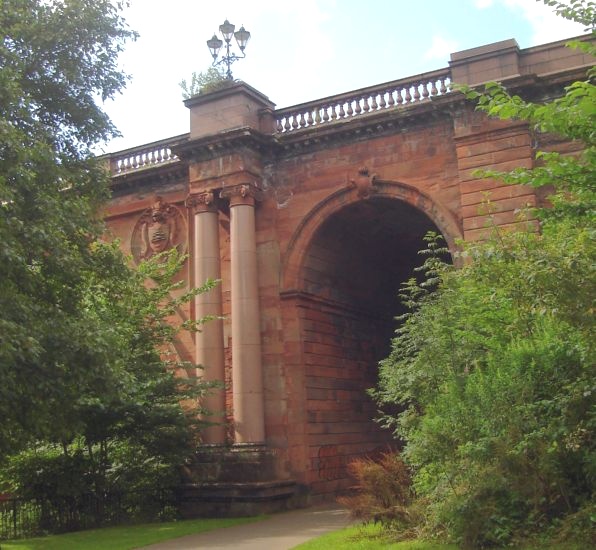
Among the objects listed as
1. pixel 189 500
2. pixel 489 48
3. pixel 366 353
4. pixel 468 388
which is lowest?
pixel 189 500

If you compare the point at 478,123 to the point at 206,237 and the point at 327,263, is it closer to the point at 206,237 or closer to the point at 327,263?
the point at 327,263

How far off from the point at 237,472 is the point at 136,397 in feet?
11.9

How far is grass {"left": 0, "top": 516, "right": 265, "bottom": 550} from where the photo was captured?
A: 46.4 feet

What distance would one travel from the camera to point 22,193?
11953 mm

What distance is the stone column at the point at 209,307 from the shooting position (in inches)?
783

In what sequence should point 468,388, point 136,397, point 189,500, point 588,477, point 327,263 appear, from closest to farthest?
point 588,477, point 468,388, point 136,397, point 189,500, point 327,263

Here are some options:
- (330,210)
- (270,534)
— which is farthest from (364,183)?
(270,534)

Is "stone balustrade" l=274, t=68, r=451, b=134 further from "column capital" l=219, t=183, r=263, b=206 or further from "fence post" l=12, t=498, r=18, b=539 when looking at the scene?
"fence post" l=12, t=498, r=18, b=539

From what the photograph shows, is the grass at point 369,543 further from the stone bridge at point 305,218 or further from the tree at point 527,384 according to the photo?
the stone bridge at point 305,218

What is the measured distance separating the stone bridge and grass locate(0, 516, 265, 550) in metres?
1.61

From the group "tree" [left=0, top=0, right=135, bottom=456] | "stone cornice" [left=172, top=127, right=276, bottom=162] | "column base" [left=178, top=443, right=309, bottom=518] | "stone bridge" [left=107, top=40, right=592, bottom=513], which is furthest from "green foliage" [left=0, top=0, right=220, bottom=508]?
"stone cornice" [left=172, top=127, right=276, bottom=162]

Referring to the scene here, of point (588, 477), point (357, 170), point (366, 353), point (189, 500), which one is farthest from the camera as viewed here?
point (366, 353)

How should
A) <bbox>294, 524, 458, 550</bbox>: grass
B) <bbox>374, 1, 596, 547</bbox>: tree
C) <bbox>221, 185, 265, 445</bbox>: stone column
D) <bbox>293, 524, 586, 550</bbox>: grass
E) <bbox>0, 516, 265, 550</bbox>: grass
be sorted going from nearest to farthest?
<bbox>374, 1, 596, 547</bbox>: tree
<bbox>293, 524, 586, 550</bbox>: grass
<bbox>294, 524, 458, 550</bbox>: grass
<bbox>0, 516, 265, 550</bbox>: grass
<bbox>221, 185, 265, 445</bbox>: stone column

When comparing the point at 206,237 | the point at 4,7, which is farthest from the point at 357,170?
the point at 4,7
